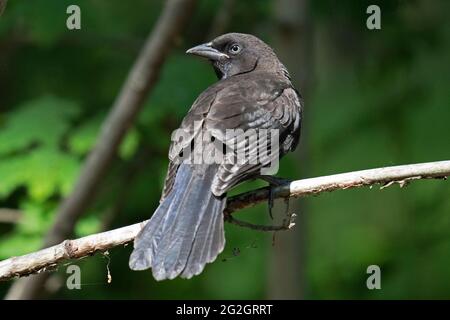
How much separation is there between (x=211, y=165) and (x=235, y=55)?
4.61 ft

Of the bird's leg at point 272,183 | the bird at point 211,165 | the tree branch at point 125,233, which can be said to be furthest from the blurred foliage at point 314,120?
the tree branch at point 125,233

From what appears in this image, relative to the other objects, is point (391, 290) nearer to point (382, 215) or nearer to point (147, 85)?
point (382, 215)

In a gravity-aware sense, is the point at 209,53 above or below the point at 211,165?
above

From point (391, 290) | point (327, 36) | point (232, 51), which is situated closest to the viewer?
point (232, 51)

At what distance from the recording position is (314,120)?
716 centimetres

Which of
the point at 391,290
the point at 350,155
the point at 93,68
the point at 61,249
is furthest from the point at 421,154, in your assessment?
the point at 61,249

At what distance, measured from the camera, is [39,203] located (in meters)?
5.67

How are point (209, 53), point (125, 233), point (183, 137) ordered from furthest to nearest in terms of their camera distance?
A: point (209, 53) → point (183, 137) → point (125, 233)

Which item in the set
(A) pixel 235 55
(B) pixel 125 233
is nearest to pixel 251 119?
(B) pixel 125 233

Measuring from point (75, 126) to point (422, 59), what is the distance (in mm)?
2674

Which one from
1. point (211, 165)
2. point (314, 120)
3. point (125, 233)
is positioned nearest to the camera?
point (125, 233)

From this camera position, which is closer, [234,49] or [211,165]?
[211,165]

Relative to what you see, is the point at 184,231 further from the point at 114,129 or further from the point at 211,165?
the point at 114,129

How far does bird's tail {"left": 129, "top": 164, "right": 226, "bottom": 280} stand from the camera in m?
3.76
